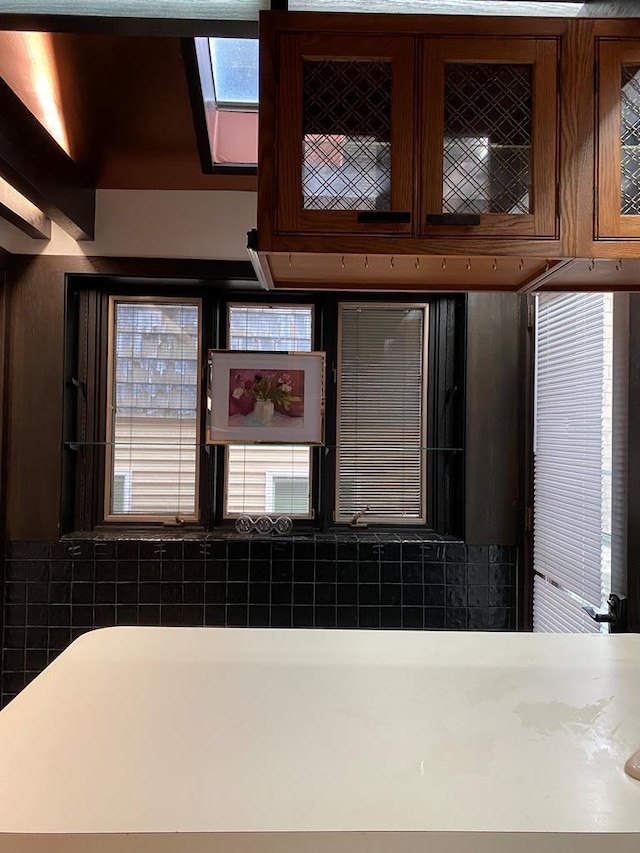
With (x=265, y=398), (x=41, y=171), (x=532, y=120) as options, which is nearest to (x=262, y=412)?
(x=265, y=398)

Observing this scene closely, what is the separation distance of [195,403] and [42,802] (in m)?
1.75

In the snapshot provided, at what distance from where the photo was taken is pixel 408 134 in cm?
108

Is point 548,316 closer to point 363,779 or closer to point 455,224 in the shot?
point 455,224

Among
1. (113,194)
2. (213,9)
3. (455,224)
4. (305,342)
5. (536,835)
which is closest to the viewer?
(536,835)

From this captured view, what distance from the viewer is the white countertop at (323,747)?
674mm

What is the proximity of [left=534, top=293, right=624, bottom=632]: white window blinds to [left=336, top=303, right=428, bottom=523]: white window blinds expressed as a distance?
49 cm

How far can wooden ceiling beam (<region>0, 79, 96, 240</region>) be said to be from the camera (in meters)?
1.56

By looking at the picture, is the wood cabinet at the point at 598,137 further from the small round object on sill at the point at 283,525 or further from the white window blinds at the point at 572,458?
the small round object on sill at the point at 283,525

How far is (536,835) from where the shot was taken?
2.21 feet

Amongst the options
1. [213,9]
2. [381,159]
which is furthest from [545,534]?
[213,9]

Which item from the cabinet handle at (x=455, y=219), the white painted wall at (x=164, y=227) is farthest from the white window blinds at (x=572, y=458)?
the white painted wall at (x=164, y=227)

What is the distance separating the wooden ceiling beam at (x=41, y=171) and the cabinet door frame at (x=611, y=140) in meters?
1.51

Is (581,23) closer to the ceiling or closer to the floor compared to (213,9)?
closer to the floor

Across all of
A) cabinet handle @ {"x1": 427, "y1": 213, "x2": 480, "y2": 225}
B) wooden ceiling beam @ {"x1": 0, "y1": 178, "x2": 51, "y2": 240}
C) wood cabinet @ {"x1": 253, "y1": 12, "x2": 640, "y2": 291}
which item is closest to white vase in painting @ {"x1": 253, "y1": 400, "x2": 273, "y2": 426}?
wooden ceiling beam @ {"x1": 0, "y1": 178, "x2": 51, "y2": 240}
